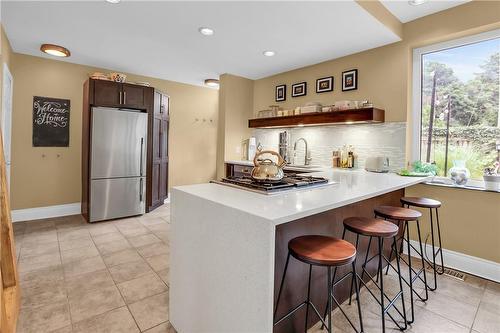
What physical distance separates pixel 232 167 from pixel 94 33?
2676 mm

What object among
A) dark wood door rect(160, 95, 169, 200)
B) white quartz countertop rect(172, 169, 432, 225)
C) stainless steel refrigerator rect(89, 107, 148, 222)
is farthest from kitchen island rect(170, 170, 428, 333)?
dark wood door rect(160, 95, 169, 200)

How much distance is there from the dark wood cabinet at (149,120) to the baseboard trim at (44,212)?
1.03 feet

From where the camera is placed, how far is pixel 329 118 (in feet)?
11.5

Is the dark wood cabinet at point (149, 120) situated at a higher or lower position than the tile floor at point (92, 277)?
higher

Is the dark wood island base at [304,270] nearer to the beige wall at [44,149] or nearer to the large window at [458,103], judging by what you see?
the large window at [458,103]

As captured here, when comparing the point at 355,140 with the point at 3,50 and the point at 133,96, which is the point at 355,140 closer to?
the point at 133,96

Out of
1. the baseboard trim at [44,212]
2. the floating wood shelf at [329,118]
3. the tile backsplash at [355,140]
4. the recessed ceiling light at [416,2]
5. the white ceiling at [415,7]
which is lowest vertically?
the baseboard trim at [44,212]

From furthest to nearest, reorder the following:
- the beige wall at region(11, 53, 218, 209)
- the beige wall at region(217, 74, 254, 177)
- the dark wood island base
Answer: the beige wall at region(217, 74, 254, 177) → the beige wall at region(11, 53, 218, 209) → the dark wood island base

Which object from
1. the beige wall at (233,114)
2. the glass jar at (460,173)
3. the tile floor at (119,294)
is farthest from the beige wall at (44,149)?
the glass jar at (460,173)

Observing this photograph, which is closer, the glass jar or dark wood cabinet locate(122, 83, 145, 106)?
the glass jar

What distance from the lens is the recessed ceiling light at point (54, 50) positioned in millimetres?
3531

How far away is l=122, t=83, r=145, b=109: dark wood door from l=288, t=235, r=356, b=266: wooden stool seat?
377cm

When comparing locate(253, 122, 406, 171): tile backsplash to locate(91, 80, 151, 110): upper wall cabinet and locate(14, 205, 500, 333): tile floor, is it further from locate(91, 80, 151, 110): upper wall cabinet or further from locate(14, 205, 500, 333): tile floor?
locate(91, 80, 151, 110): upper wall cabinet

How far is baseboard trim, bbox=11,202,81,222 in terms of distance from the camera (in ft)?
12.9
